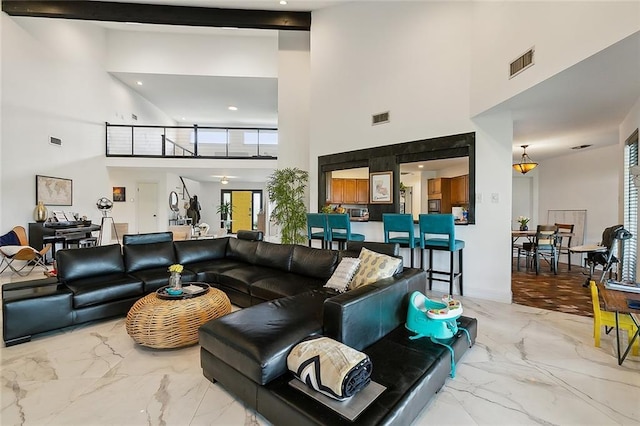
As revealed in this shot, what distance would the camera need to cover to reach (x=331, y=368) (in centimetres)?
158

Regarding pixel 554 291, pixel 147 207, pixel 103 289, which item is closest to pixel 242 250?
pixel 103 289

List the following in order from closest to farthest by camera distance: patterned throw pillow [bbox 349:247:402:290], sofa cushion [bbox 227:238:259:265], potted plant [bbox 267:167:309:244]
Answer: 1. patterned throw pillow [bbox 349:247:402:290]
2. sofa cushion [bbox 227:238:259:265]
3. potted plant [bbox 267:167:309:244]

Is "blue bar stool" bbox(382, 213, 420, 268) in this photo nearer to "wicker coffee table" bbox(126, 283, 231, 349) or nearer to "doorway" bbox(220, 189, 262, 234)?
"wicker coffee table" bbox(126, 283, 231, 349)

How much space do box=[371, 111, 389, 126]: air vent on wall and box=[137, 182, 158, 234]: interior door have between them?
839cm

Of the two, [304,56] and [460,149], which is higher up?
[304,56]

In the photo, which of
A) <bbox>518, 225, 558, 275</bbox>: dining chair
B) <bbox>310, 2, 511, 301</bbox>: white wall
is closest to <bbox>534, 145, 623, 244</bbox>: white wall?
<bbox>518, 225, 558, 275</bbox>: dining chair

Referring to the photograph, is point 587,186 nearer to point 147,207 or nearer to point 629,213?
point 629,213

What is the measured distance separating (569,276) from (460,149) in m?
3.48

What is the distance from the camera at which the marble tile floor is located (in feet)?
6.08

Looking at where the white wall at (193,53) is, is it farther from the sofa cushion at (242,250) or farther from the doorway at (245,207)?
the doorway at (245,207)

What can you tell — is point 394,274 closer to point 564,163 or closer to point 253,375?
point 253,375

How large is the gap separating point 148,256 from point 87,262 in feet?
2.20

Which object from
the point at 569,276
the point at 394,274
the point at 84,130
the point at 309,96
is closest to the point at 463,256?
the point at 394,274

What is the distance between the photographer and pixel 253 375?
1778 millimetres
